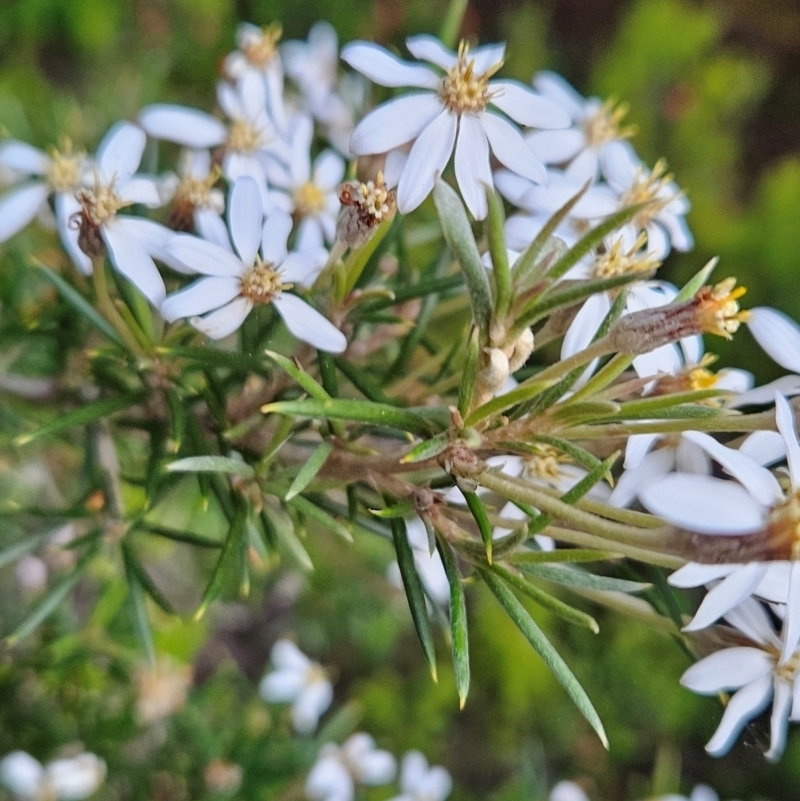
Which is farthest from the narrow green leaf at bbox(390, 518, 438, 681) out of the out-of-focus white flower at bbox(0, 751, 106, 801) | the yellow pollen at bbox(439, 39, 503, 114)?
the out-of-focus white flower at bbox(0, 751, 106, 801)

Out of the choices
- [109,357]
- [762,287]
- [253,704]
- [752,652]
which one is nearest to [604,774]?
[253,704]

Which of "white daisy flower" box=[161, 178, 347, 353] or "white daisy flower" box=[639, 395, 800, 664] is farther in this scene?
"white daisy flower" box=[161, 178, 347, 353]

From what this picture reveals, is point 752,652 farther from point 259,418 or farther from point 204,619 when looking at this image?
point 204,619

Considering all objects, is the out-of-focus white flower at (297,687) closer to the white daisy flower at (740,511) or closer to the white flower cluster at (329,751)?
the white flower cluster at (329,751)

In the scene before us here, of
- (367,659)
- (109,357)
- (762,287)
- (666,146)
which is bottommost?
(367,659)

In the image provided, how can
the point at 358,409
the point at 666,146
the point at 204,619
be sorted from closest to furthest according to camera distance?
the point at 358,409 → the point at 204,619 → the point at 666,146

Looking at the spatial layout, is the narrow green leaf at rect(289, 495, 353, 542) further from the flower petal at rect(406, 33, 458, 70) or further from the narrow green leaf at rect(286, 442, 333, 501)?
the flower petal at rect(406, 33, 458, 70)
